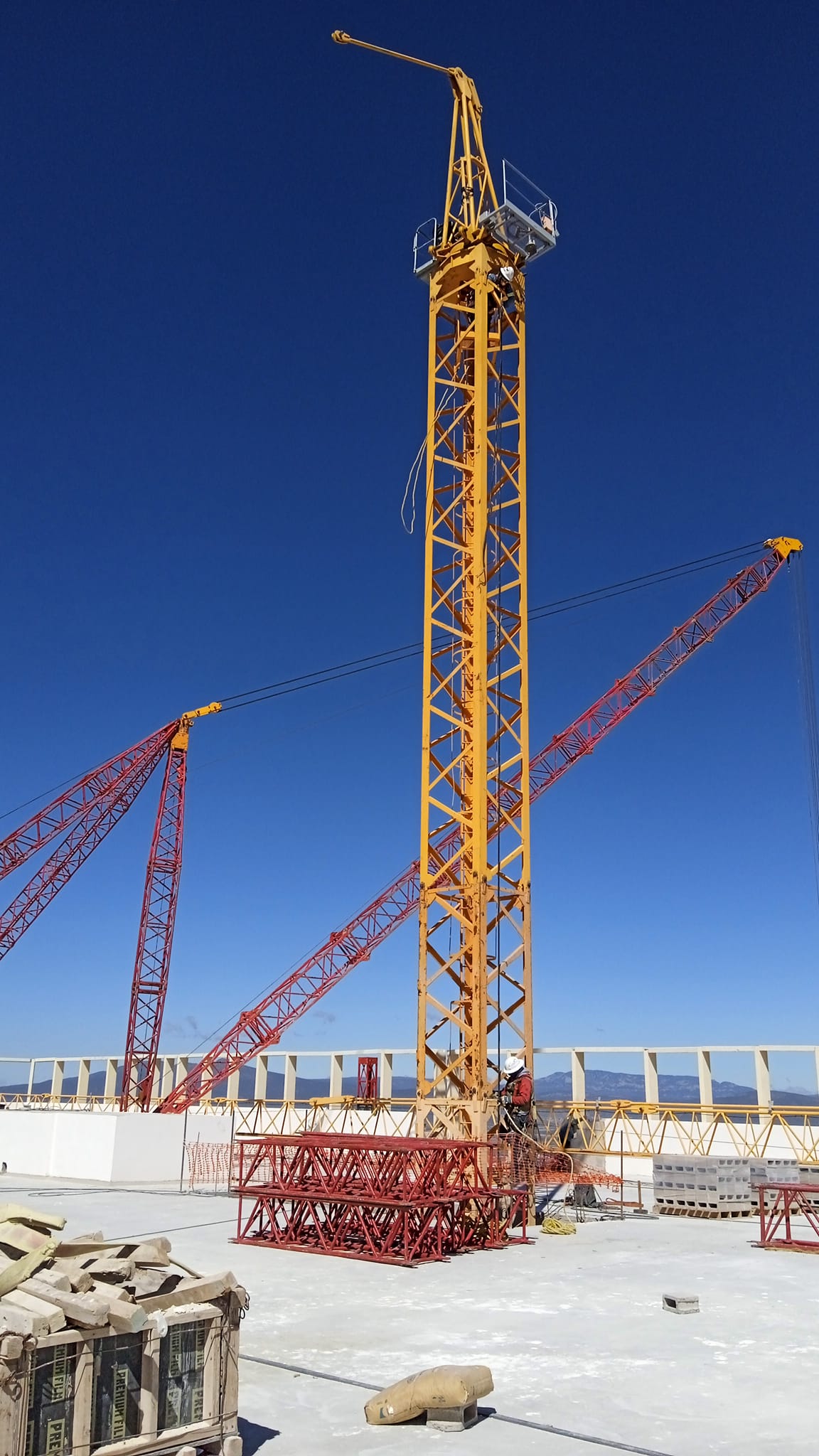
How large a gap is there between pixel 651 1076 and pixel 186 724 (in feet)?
120

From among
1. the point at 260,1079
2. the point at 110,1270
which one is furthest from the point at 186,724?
the point at 110,1270

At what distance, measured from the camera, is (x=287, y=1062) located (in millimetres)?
51312

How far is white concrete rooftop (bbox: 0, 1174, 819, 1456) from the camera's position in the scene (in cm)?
836

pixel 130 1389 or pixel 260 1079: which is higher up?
pixel 260 1079

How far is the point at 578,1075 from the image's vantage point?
124ft

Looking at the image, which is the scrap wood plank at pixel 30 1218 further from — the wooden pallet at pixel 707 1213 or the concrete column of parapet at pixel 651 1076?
the concrete column of parapet at pixel 651 1076

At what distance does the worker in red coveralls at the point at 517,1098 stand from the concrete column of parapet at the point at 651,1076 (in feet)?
37.3

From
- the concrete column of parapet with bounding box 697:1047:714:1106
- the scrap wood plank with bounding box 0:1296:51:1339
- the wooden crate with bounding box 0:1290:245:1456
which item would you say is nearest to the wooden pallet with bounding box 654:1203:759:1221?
the concrete column of parapet with bounding box 697:1047:714:1106

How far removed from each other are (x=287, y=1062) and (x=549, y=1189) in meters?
24.7

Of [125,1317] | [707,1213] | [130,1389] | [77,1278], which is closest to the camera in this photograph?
[125,1317]

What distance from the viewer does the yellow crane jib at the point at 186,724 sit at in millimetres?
63344

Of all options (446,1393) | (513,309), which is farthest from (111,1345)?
(513,309)

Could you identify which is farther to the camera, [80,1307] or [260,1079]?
[260,1079]

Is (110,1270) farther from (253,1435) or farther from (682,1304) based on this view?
(682,1304)
